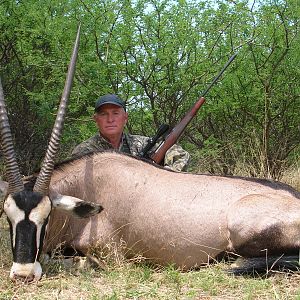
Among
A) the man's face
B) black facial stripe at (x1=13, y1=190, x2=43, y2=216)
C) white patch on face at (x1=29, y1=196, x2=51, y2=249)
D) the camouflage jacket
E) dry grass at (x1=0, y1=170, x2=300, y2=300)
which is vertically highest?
the man's face

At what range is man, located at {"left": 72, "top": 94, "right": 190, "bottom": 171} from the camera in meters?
7.14

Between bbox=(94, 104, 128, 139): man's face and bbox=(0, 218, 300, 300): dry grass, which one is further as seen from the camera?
bbox=(94, 104, 128, 139): man's face

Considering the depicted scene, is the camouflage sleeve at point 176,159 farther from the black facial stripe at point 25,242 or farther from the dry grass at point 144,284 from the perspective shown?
the black facial stripe at point 25,242

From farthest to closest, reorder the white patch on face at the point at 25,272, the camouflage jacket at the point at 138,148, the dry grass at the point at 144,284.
A: 1. the camouflage jacket at the point at 138,148
2. the white patch on face at the point at 25,272
3. the dry grass at the point at 144,284

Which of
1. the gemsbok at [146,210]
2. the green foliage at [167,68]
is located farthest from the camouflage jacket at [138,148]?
the green foliage at [167,68]

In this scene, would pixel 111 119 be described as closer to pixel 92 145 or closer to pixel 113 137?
pixel 113 137

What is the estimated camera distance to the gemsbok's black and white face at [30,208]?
4434mm

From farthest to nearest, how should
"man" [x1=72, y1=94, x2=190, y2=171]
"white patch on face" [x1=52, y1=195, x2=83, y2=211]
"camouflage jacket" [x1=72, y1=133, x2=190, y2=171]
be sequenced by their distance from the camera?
1. "camouflage jacket" [x1=72, y1=133, x2=190, y2=171]
2. "man" [x1=72, y1=94, x2=190, y2=171]
3. "white patch on face" [x1=52, y1=195, x2=83, y2=211]

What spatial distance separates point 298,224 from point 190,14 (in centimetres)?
555

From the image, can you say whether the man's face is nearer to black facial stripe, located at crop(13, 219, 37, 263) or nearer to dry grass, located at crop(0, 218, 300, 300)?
dry grass, located at crop(0, 218, 300, 300)

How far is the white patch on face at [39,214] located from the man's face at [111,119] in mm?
2487

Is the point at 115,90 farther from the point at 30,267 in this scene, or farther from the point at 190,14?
the point at 30,267

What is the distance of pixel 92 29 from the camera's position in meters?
9.34

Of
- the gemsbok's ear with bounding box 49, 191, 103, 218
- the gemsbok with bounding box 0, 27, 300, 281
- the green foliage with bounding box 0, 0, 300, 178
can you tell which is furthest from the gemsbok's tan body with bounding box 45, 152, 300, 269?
the green foliage with bounding box 0, 0, 300, 178
